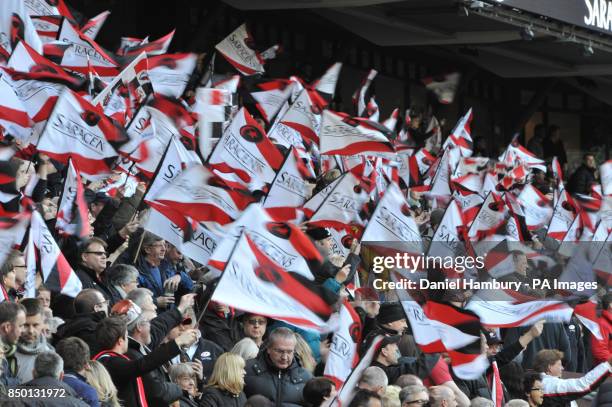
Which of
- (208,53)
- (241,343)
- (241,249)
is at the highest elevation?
(241,249)

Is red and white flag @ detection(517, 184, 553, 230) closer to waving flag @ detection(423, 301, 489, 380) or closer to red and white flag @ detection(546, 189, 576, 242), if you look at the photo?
red and white flag @ detection(546, 189, 576, 242)

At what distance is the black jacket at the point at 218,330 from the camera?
396 inches

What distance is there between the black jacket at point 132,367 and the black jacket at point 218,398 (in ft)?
1.92

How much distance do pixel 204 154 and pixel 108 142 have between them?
2154 millimetres

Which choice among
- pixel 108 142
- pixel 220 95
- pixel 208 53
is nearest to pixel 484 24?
pixel 208 53

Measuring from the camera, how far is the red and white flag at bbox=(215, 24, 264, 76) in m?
16.3

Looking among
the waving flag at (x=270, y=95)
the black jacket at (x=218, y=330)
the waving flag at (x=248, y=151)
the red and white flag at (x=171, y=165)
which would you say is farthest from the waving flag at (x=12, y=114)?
the waving flag at (x=270, y=95)

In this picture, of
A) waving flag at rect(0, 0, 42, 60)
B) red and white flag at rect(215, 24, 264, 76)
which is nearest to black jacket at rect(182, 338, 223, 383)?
waving flag at rect(0, 0, 42, 60)

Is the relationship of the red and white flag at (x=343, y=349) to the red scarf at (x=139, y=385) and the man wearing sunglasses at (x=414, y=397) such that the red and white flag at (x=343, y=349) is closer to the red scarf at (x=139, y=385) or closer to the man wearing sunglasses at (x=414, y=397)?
the man wearing sunglasses at (x=414, y=397)

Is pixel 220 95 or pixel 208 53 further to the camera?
pixel 208 53

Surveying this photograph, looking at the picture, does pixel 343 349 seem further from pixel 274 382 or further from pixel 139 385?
pixel 139 385

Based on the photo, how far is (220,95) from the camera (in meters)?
12.8

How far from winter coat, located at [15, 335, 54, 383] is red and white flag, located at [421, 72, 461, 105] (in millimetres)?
17247

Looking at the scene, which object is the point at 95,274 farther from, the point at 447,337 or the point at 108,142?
the point at 447,337
